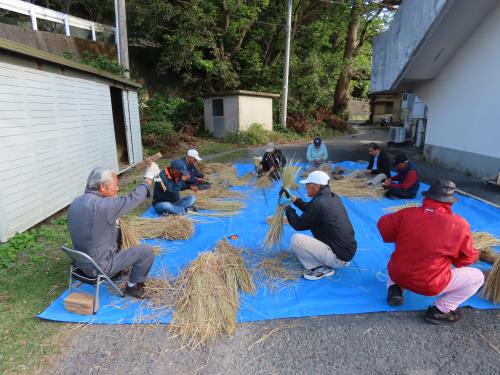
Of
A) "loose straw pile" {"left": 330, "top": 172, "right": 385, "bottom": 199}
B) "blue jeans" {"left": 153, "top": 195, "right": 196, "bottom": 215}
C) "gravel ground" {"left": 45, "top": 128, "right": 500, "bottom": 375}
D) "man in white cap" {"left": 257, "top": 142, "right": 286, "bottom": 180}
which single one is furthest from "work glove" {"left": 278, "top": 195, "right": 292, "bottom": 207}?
"man in white cap" {"left": 257, "top": 142, "right": 286, "bottom": 180}

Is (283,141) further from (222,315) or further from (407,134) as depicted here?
(222,315)

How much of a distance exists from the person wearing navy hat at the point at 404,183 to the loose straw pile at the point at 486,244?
1.61 metres

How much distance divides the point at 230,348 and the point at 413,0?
25.8 feet

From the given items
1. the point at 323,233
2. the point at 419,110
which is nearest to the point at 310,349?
the point at 323,233

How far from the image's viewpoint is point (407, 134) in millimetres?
14430

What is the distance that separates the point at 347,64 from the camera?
1794 cm

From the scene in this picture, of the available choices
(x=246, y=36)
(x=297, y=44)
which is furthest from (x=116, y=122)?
(x=297, y=44)

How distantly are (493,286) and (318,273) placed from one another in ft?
4.73

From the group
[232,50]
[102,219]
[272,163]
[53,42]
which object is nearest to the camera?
[102,219]

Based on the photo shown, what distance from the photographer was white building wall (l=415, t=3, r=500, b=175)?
6.24 meters

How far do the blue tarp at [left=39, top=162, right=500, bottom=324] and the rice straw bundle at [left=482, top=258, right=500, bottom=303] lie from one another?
8cm

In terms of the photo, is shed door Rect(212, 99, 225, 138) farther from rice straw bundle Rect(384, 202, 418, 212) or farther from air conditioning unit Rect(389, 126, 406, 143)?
rice straw bundle Rect(384, 202, 418, 212)

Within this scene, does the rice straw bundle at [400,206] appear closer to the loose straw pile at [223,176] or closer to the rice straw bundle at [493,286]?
the rice straw bundle at [493,286]

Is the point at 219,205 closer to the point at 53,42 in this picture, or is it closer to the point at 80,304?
the point at 80,304
